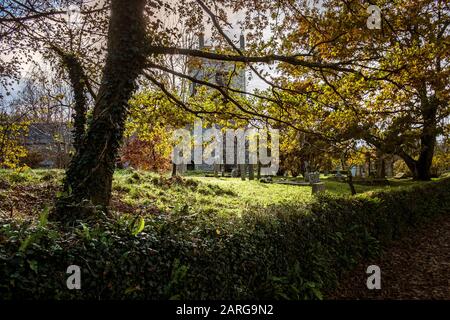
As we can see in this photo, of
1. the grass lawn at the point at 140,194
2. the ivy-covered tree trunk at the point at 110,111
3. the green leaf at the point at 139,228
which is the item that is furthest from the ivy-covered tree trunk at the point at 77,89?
the green leaf at the point at 139,228

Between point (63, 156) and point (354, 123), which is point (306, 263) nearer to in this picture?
point (354, 123)

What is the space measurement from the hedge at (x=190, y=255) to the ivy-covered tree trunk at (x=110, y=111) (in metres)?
2.34

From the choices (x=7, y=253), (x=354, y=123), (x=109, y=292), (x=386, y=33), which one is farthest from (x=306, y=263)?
(x=354, y=123)

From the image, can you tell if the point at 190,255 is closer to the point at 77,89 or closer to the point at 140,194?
the point at 77,89

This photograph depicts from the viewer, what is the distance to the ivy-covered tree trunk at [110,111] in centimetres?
639

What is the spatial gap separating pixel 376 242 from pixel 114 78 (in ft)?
24.7

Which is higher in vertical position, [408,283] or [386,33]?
[386,33]

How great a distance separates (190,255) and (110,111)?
3808mm

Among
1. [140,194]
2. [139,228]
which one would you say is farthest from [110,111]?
[140,194]

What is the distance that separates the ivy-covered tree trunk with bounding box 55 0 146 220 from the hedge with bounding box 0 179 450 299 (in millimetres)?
2335

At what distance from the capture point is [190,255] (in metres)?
4.04

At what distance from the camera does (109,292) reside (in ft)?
10.9

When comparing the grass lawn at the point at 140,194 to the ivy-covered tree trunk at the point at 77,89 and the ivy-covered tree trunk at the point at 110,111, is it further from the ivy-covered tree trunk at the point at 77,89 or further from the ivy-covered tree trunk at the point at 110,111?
the ivy-covered tree trunk at the point at 77,89

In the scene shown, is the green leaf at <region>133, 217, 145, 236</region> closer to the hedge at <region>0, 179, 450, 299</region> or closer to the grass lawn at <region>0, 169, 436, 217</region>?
the hedge at <region>0, 179, 450, 299</region>
